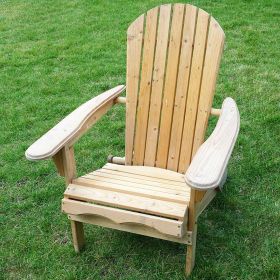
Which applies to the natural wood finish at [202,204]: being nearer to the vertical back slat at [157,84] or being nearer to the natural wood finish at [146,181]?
the natural wood finish at [146,181]

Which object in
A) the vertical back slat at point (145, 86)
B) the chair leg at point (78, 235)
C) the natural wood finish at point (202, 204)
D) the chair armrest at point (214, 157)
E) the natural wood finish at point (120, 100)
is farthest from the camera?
the natural wood finish at point (120, 100)

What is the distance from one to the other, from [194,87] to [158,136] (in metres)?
0.40

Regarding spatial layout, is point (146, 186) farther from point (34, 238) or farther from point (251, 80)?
point (251, 80)

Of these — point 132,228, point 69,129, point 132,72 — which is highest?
point 132,72

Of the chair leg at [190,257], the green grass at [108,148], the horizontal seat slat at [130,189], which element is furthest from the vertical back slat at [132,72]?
the chair leg at [190,257]

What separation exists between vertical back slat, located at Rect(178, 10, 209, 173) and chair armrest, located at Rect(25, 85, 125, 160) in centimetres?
49

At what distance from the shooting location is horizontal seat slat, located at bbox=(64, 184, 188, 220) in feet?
7.83

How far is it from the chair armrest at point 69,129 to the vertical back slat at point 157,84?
0.82ft

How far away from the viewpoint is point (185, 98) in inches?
117

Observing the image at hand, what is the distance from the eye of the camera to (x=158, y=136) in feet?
10.1

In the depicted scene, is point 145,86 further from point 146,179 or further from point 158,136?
point 146,179

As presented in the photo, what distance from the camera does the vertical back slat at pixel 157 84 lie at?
295cm

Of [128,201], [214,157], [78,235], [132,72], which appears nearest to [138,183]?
[128,201]

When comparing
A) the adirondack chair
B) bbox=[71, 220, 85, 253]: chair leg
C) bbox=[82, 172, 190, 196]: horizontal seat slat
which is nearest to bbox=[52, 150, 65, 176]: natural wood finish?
the adirondack chair
